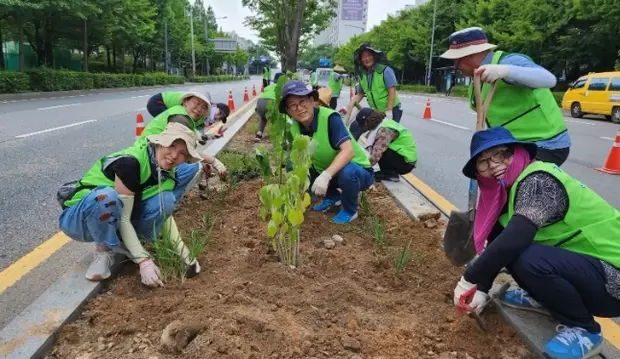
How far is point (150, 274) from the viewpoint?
2.38m

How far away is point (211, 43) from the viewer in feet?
211

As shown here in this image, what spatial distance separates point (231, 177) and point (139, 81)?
99.4ft

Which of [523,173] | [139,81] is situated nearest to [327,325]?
[523,173]

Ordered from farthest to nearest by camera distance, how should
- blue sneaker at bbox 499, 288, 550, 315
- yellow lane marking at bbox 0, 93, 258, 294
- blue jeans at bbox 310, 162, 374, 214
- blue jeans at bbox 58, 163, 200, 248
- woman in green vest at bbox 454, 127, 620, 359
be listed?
blue jeans at bbox 310, 162, 374, 214
yellow lane marking at bbox 0, 93, 258, 294
blue jeans at bbox 58, 163, 200, 248
blue sneaker at bbox 499, 288, 550, 315
woman in green vest at bbox 454, 127, 620, 359

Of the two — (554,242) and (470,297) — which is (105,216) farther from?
(554,242)

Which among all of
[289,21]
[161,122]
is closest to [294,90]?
[161,122]

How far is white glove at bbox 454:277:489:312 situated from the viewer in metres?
2.06

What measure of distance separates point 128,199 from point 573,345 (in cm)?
211

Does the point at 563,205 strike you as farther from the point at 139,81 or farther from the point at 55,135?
the point at 139,81

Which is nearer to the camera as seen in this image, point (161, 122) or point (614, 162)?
point (161, 122)

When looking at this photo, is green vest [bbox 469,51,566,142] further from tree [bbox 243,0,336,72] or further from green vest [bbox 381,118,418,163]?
tree [bbox 243,0,336,72]

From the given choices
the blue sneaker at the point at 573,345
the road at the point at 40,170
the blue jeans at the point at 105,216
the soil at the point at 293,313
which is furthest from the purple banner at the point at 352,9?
the blue sneaker at the point at 573,345

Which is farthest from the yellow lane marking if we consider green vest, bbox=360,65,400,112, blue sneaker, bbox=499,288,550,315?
green vest, bbox=360,65,400,112

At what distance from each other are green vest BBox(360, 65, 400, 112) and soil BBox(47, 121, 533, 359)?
283 cm
